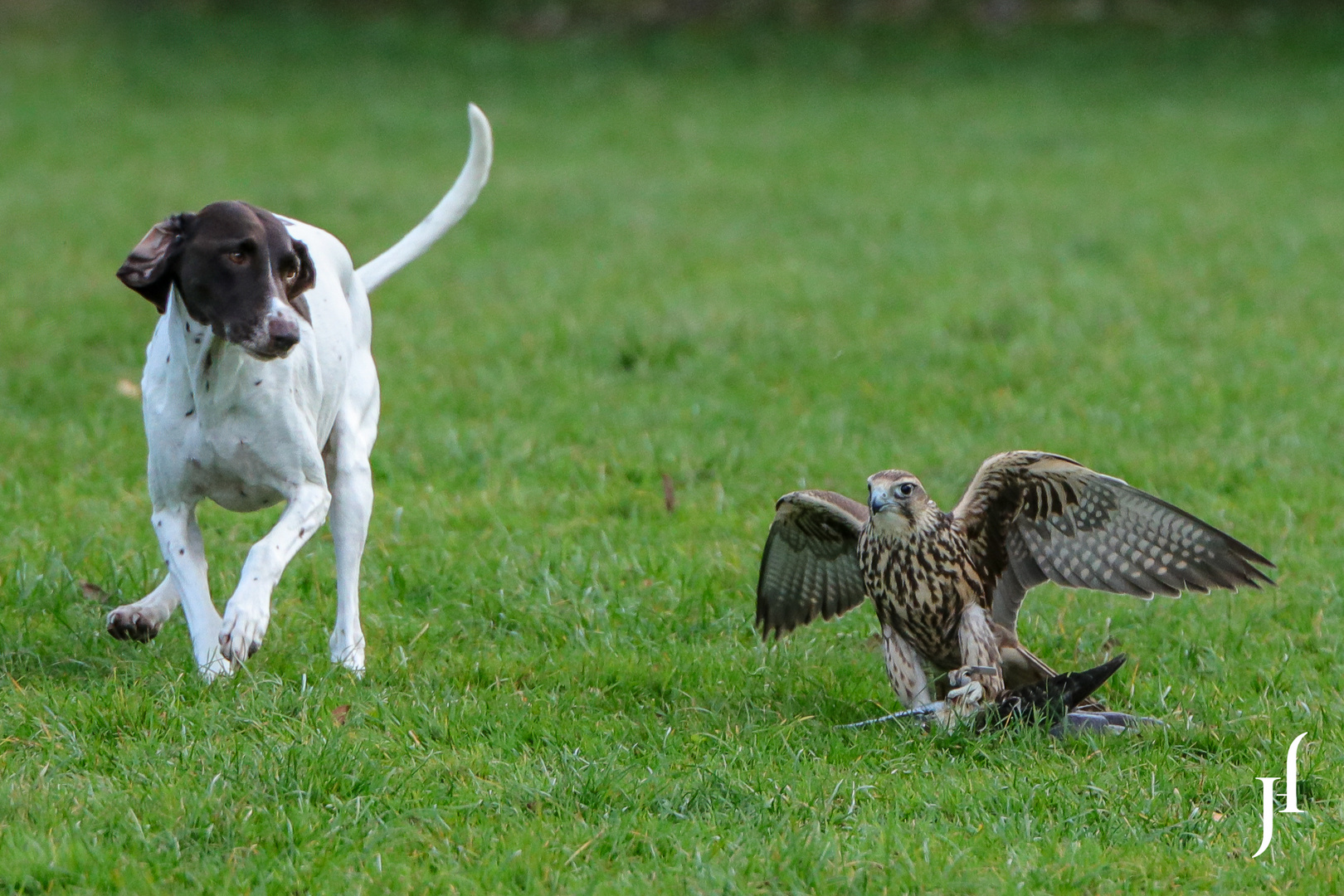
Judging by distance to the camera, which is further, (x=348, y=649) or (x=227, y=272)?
(x=348, y=649)

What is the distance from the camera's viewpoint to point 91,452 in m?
6.96

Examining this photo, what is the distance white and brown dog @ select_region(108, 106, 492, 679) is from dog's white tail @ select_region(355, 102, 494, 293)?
65cm

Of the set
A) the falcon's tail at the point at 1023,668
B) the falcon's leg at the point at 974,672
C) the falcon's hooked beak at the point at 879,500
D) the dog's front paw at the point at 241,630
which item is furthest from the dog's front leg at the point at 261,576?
the falcon's tail at the point at 1023,668

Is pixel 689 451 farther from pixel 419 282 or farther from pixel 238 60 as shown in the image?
pixel 238 60

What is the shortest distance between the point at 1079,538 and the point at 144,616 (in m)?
2.81

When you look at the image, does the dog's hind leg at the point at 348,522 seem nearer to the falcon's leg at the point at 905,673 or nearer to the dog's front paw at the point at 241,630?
the dog's front paw at the point at 241,630

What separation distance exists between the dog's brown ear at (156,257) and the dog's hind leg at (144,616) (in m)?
0.93

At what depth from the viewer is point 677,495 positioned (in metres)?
6.66

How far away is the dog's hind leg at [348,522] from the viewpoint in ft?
16.0

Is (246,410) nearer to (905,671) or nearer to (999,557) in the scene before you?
(905,671)


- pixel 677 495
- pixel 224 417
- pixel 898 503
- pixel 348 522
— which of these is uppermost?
pixel 224 417

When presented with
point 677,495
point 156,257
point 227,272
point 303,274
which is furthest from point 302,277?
point 677,495

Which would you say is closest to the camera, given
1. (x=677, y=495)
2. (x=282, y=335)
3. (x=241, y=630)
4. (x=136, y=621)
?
(x=282, y=335)

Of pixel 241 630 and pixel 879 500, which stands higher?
pixel 879 500
